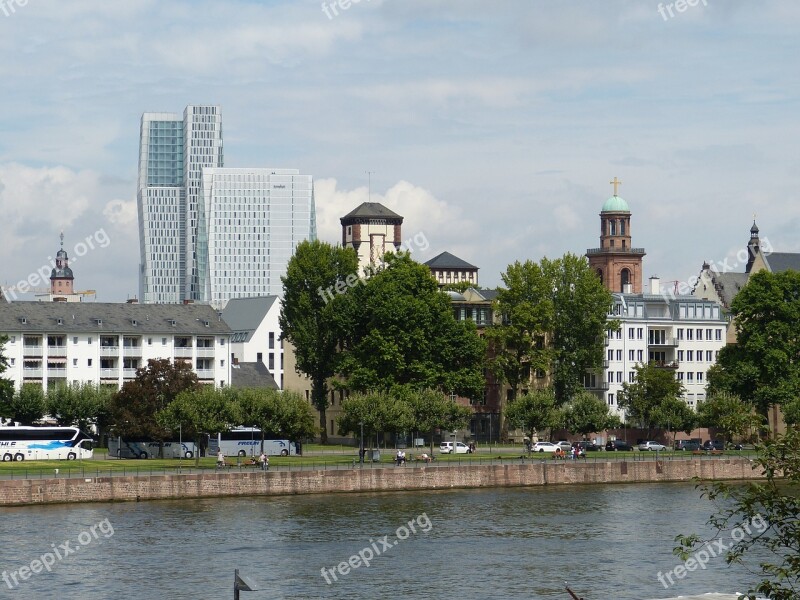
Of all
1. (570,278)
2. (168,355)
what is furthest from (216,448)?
(570,278)

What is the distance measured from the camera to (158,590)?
55656 mm

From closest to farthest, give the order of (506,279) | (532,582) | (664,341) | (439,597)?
(439,597) → (532,582) → (506,279) → (664,341)

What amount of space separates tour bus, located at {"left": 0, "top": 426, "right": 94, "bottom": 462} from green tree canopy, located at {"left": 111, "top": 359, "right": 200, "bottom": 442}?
3.49 metres

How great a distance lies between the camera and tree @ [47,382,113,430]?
127 meters

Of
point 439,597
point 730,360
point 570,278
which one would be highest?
point 570,278

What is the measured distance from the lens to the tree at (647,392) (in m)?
150

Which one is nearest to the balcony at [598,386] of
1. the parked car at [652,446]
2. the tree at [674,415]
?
the tree at [674,415]

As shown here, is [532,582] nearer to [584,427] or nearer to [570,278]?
[584,427]

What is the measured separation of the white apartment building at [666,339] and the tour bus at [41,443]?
6808 cm

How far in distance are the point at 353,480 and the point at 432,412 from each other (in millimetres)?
23469

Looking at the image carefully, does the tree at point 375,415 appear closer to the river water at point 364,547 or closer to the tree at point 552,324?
the river water at point 364,547

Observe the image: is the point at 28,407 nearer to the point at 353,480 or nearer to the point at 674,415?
the point at 353,480

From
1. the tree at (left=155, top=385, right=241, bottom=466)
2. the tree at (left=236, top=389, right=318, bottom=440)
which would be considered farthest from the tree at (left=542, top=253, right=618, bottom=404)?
the tree at (left=155, top=385, right=241, bottom=466)

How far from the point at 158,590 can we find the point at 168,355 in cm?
9806
